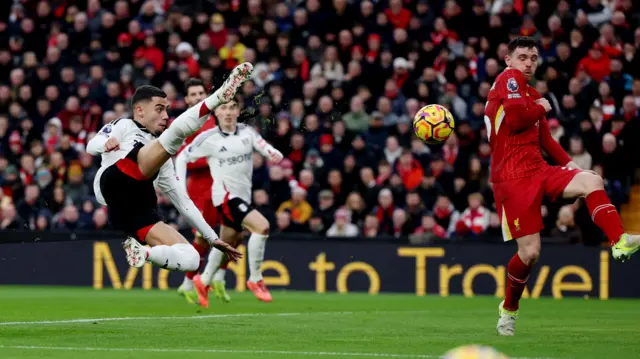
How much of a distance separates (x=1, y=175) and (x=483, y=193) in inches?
344

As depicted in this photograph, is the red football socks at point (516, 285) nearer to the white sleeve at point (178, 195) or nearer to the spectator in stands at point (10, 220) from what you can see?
the white sleeve at point (178, 195)

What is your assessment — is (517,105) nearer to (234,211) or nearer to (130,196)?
(130,196)

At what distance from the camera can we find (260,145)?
14.7 meters

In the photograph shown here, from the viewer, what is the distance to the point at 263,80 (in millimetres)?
20922

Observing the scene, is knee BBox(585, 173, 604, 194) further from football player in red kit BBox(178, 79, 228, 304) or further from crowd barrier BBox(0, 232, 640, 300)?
crowd barrier BBox(0, 232, 640, 300)

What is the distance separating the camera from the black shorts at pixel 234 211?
14633mm

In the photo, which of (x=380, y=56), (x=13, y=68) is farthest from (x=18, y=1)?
(x=380, y=56)

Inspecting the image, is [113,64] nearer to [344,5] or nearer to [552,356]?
[344,5]

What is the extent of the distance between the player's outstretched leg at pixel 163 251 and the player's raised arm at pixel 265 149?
357 cm

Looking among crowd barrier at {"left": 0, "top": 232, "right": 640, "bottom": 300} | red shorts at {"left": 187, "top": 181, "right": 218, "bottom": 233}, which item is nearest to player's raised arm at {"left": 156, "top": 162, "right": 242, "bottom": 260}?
red shorts at {"left": 187, "top": 181, "right": 218, "bottom": 233}

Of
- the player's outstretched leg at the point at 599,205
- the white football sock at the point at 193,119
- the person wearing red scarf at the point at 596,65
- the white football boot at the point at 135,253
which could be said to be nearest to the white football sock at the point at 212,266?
the white football boot at the point at 135,253

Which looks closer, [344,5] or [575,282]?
[575,282]

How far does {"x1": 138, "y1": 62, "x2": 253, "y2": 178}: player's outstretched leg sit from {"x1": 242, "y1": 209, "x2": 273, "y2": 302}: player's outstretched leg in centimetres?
482

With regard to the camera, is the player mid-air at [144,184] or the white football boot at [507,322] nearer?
the white football boot at [507,322]
